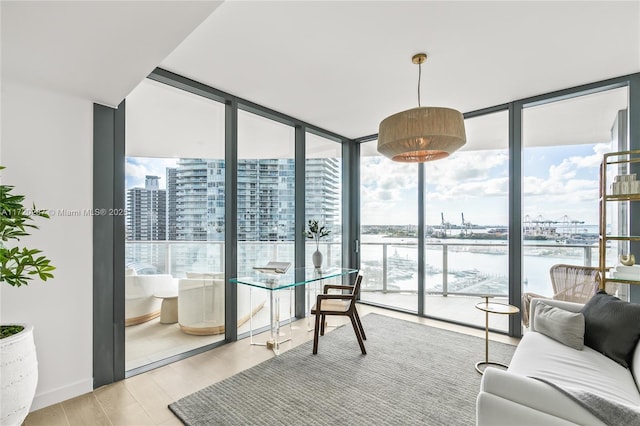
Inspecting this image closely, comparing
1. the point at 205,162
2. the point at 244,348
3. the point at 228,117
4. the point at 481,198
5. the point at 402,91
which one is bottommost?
the point at 244,348

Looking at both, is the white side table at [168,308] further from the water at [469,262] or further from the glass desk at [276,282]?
the water at [469,262]

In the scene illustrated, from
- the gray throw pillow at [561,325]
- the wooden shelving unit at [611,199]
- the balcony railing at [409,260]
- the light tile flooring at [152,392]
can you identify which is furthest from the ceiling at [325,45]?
the light tile flooring at [152,392]

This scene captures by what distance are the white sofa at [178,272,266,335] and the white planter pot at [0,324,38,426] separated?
1.33 meters

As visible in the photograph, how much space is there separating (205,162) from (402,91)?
223 centimetres

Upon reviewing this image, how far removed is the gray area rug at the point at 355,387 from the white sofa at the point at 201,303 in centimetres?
82

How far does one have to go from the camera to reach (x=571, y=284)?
10.6ft

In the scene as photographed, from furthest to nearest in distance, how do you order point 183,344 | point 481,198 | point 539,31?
point 481,198 < point 183,344 < point 539,31

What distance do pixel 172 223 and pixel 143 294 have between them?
2.32 feet

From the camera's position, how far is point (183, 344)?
10.2 feet

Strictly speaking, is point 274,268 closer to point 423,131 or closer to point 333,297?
point 333,297

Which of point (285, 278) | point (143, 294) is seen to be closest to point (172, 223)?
point (143, 294)

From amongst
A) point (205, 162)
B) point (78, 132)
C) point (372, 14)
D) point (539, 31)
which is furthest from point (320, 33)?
point (78, 132)

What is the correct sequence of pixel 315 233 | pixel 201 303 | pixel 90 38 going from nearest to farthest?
pixel 90 38, pixel 201 303, pixel 315 233

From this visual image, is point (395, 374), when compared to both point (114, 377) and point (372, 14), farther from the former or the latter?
point (372, 14)
